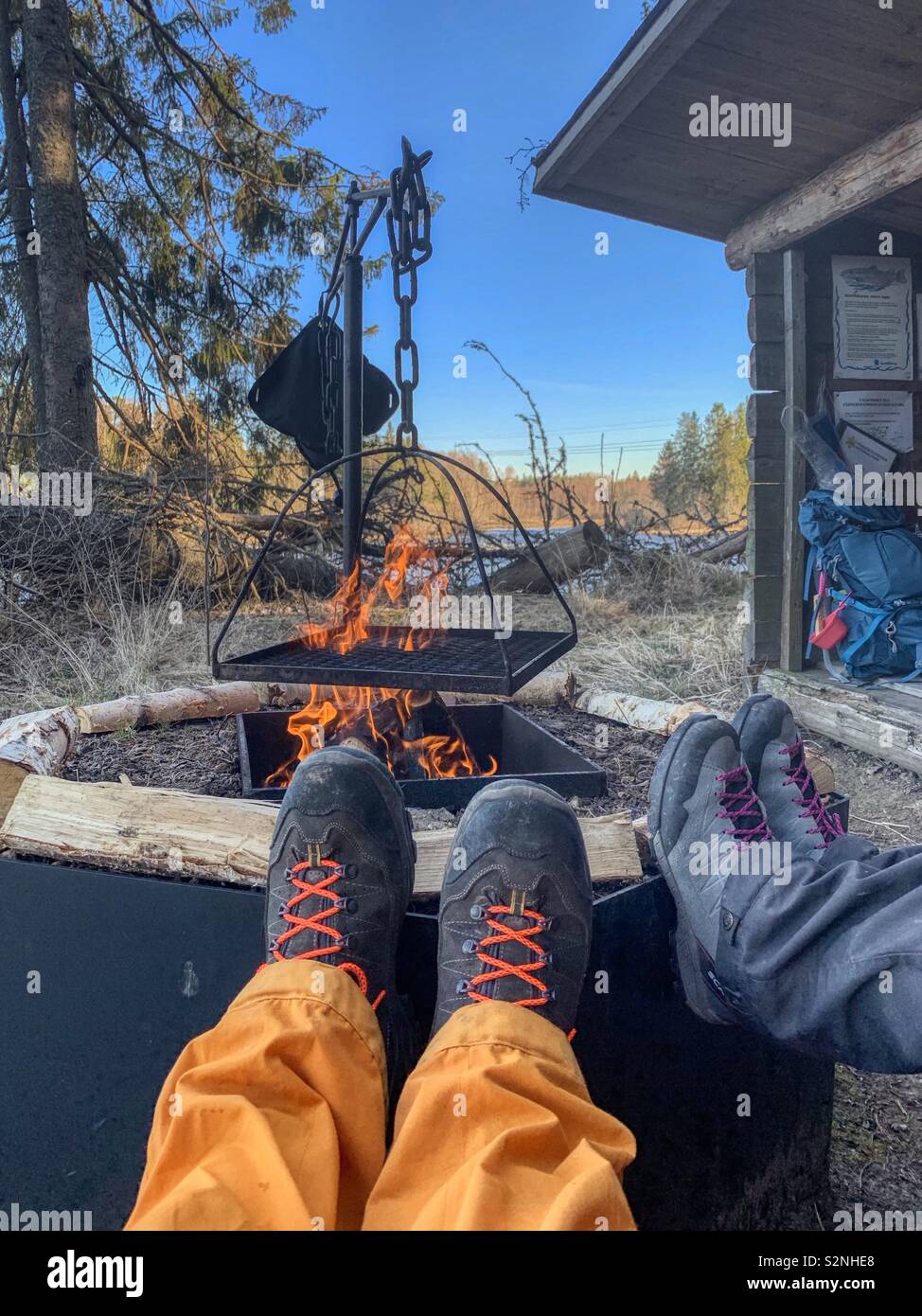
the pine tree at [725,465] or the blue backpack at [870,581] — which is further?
the pine tree at [725,465]

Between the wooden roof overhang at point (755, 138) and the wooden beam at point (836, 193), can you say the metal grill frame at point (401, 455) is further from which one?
the wooden beam at point (836, 193)

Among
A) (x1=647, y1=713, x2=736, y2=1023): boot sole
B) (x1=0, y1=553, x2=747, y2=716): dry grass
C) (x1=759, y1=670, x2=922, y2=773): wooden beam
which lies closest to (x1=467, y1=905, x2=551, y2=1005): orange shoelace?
→ (x1=647, y1=713, x2=736, y2=1023): boot sole

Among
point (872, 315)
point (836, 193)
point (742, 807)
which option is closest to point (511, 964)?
point (742, 807)

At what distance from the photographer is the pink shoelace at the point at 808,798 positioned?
1.46m

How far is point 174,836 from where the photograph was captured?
57.1 inches

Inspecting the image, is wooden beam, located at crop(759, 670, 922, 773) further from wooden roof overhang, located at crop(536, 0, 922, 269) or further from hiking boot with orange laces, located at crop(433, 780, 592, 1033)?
hiking boot with orange laces, located at crop(433, 780, 592, 1033)

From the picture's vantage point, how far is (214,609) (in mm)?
5848

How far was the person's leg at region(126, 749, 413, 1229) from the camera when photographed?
0.92m

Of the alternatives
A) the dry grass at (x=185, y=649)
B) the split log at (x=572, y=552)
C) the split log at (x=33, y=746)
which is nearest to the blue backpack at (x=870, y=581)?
the dry grass at (x=185, y=649)

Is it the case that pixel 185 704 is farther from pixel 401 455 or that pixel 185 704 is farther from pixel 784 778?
pixel 784 778

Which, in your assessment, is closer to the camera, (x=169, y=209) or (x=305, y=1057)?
(x=305, y=1057)

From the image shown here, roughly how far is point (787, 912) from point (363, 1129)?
635mm

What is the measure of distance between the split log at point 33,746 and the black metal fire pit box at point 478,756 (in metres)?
0.42

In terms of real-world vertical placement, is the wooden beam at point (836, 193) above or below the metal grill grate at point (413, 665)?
above
